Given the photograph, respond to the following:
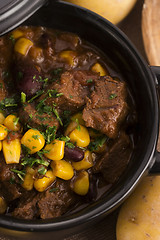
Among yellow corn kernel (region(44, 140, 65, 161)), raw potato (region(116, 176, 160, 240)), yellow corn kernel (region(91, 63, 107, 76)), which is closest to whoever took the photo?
yellow corn kernel (region(44, 140, 65, 161))

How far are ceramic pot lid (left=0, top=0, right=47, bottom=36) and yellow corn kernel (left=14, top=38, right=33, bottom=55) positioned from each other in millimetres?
389

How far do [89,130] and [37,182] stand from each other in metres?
0.56

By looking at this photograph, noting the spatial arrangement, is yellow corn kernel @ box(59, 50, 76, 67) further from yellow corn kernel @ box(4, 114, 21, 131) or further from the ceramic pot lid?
yellow corn kernel @ box(4, 114, 21, 131)

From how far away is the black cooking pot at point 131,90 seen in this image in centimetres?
243

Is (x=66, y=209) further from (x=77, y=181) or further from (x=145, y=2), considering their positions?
(x=145, y=2)

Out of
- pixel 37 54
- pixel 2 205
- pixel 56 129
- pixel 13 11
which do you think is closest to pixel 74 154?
pixel 56 129

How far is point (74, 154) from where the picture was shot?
2.59m

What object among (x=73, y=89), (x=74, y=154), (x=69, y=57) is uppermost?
(x=69, y=57)

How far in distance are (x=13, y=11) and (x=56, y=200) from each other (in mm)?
1365

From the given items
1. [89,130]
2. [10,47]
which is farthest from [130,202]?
[10,47]

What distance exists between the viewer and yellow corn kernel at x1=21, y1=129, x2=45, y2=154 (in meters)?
2.53

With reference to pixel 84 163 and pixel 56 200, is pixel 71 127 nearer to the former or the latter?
pixel 84 163

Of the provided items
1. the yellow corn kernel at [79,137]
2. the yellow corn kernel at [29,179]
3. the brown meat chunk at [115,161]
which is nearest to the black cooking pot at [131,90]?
the brown meat chunk at [115,161]

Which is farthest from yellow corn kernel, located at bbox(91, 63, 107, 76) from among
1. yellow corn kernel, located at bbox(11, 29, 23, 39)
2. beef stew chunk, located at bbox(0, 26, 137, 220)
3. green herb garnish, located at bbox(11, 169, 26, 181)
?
green herb garnish, located at bbox(11, 169, 26, 181)
